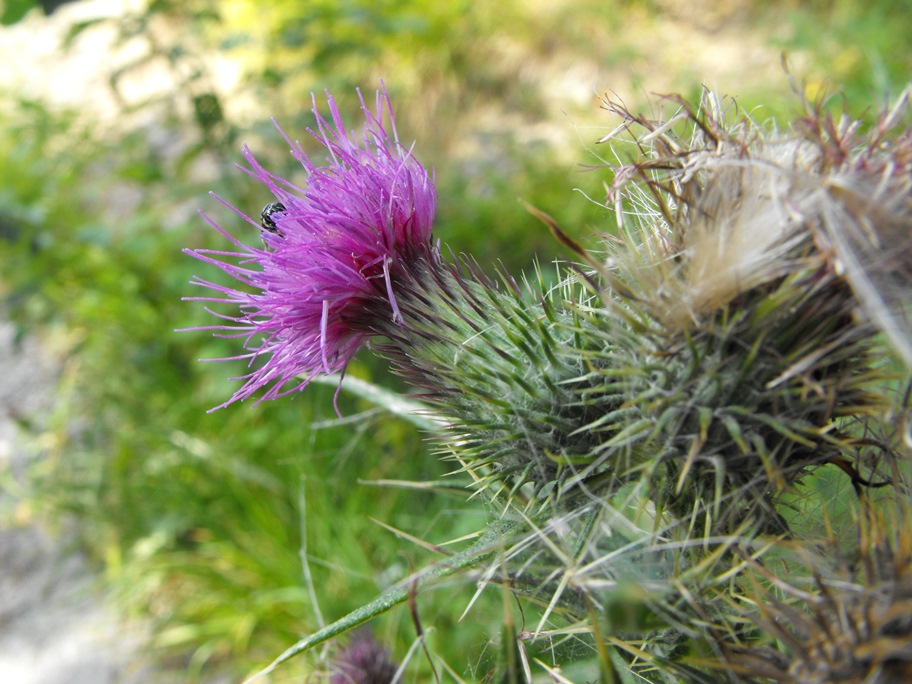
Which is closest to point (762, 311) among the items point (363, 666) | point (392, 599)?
point (392, 599)

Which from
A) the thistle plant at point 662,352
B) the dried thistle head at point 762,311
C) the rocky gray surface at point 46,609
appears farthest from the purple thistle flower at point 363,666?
the rocky gray surface at point 46,609

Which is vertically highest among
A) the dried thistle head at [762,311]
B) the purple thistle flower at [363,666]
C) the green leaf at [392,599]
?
the dried thistle head at [762,311]

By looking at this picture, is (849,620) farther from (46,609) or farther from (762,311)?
(46,609)

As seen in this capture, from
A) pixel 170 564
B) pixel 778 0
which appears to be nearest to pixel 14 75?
pixel 170 564

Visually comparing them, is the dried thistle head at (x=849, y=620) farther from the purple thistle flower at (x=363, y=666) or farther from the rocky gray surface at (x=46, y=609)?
the rocky gray surface at (x=46, y=609)

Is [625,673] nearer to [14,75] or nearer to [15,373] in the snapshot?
[15,373]

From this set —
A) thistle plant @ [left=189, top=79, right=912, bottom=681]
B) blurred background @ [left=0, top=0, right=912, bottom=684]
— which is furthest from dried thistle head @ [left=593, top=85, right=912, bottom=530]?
blurred background @ [left=0, top=0, right=912, bottom=684]

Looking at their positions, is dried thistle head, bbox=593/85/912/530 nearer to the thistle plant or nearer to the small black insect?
the thistle plant
